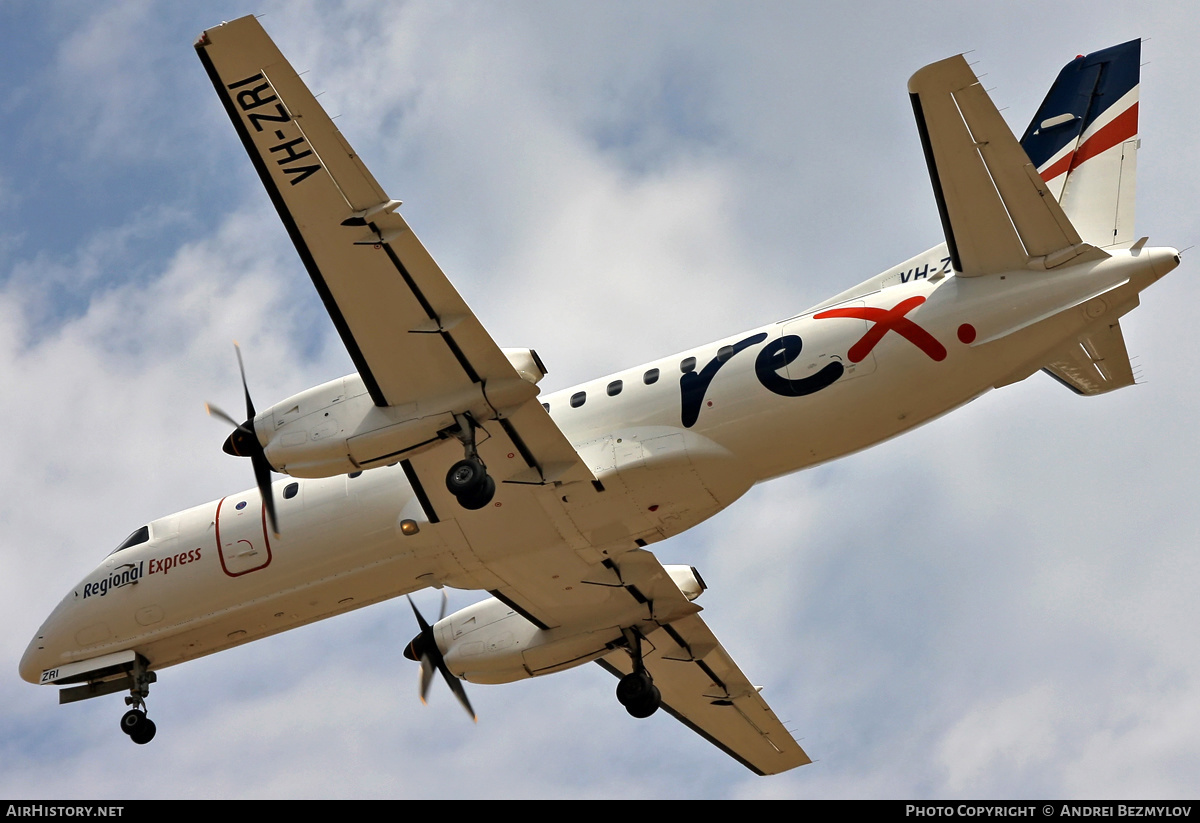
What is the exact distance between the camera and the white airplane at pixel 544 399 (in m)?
17.7

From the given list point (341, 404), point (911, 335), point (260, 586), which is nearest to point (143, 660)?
point (260, 586)

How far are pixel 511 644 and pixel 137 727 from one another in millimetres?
6629

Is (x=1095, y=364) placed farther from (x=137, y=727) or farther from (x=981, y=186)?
(x=137, y=727)

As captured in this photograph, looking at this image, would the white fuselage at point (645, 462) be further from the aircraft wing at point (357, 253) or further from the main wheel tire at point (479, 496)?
the aircraft wing at point (357, 253)

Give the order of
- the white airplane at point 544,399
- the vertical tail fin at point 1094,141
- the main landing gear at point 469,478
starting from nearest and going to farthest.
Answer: the white airplane at point 544,399 → the main landing gear at point 469,478 → the vertical tail fin at point 1094,141

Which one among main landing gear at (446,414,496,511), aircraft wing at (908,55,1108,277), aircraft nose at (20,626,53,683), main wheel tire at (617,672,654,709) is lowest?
main wheel tire at (617,672,654,709)

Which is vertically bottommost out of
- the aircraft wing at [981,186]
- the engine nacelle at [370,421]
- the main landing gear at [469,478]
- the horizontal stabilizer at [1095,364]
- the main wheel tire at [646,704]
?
the horizontal stabilizer at [1095,364]

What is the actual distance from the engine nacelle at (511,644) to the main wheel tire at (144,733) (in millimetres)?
5213

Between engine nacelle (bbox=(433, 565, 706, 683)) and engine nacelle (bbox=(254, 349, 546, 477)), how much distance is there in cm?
589

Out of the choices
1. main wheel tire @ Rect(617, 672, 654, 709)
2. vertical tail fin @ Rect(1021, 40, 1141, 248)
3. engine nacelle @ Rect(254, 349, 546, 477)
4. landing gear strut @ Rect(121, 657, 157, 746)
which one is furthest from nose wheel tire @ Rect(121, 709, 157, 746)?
vertical tail fin @ Rect(1021, 40, 1141, 248)

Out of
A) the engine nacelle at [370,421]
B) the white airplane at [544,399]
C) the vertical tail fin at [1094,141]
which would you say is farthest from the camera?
the vertical tail fin at [1094,141]

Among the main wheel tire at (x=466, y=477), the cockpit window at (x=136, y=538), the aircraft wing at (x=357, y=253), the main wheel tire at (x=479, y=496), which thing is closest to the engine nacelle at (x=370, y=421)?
the aircraft wing at (x=357, y=253)

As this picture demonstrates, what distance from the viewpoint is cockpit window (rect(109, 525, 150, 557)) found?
23.1m

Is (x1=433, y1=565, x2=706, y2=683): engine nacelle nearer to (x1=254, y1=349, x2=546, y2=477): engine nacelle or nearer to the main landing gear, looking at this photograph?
the main landing gear
